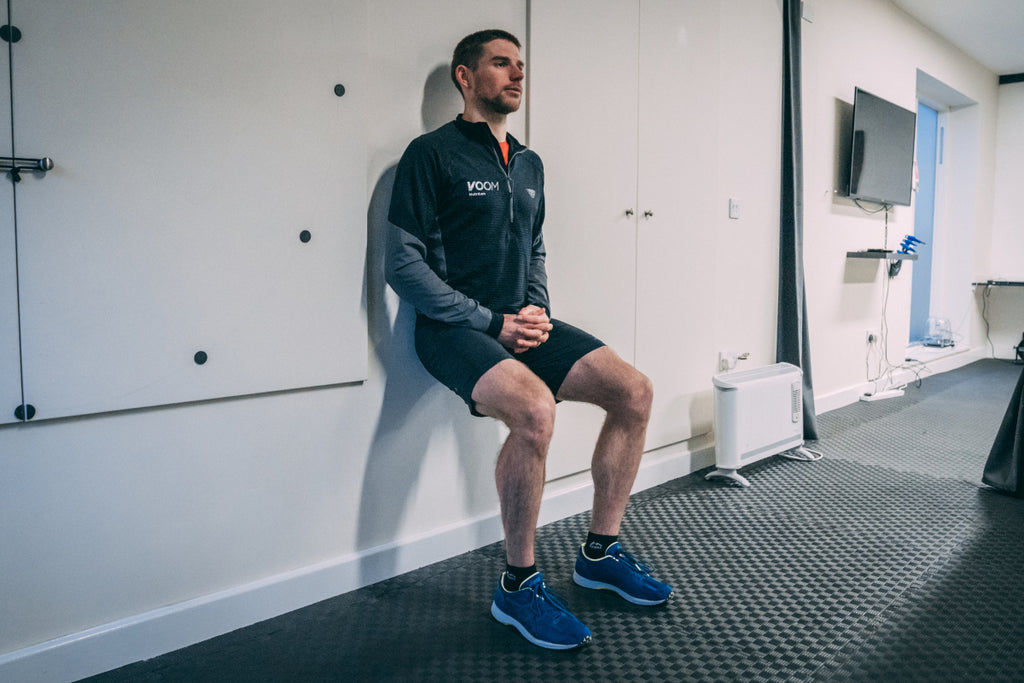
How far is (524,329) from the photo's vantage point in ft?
5.49

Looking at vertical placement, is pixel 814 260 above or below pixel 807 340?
above

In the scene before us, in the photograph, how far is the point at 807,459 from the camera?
113 inches

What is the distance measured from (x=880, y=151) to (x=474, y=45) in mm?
3248

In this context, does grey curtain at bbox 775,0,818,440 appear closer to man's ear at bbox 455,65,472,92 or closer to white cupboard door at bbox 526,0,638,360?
white cupboard door at bbox 526,0,638,360

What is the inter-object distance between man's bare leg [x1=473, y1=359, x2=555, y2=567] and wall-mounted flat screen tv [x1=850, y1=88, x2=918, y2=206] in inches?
122

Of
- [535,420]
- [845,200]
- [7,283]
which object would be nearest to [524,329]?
[535,420]

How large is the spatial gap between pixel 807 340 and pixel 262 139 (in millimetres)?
2715

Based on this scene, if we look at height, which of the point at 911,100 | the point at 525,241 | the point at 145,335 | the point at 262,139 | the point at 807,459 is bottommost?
the point at 807,459

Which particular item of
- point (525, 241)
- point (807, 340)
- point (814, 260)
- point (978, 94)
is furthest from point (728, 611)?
point (978, 94)

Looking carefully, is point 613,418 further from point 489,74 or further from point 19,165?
point 19,165

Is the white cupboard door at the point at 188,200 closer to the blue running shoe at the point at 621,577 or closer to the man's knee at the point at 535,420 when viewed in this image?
the man's knee at the point at 535,420

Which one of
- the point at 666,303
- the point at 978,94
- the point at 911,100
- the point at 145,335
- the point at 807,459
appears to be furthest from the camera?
the point at 978,94


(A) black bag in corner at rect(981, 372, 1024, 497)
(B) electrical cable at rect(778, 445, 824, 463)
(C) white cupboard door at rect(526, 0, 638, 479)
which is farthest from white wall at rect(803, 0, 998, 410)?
(C) white cupboard door at rect(526, 0, 638, 479)

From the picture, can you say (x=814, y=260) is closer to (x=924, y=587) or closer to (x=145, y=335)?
(x=924, y=587)
